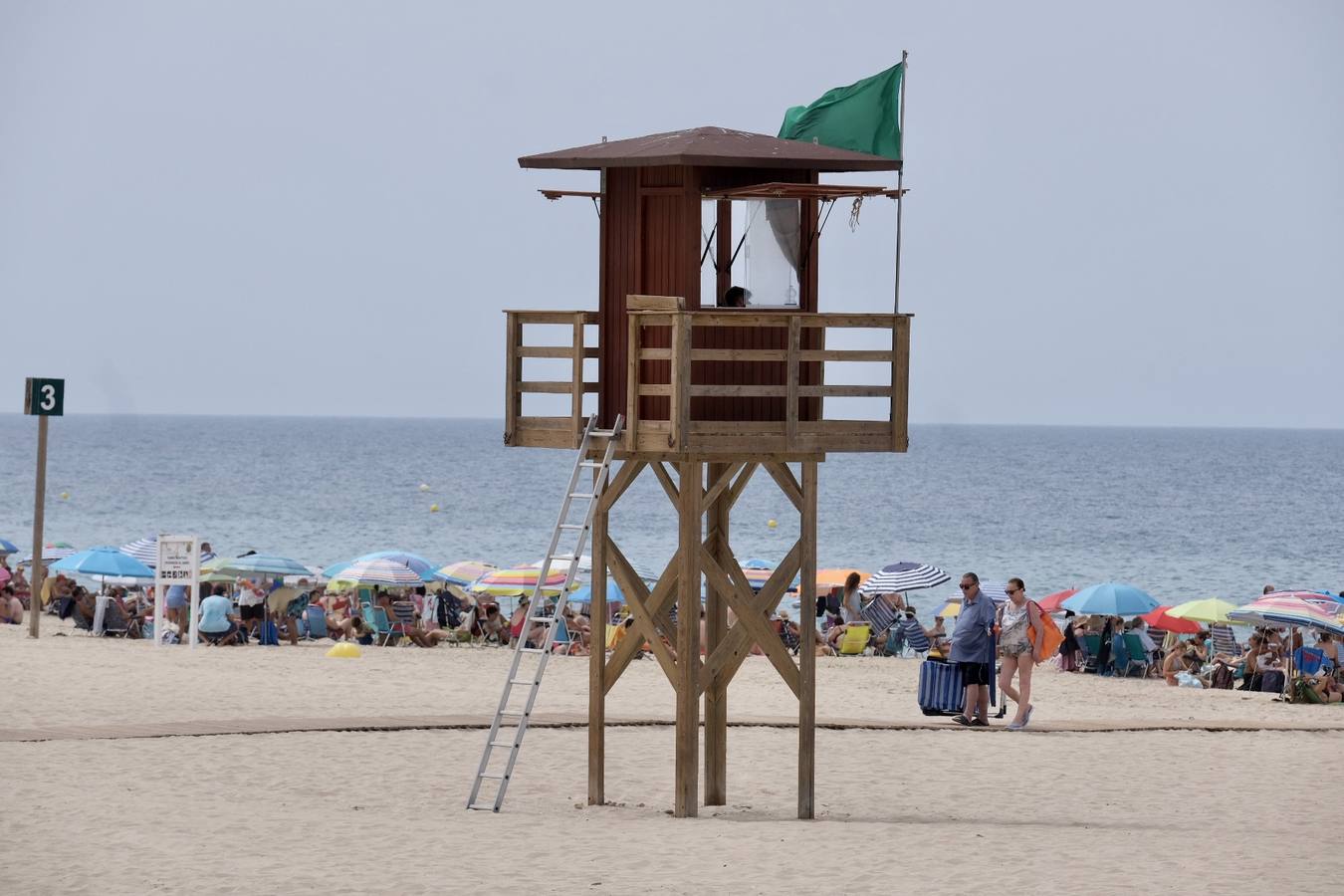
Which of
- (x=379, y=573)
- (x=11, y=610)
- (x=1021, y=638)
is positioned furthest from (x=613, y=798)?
(x=11, y=610)

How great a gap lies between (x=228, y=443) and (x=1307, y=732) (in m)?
161

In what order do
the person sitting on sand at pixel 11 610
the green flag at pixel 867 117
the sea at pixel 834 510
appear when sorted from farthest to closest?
the sea at pixel 834 510 → the person sitting on sand at pixel 11 610 → the green flag at pixel 867 117

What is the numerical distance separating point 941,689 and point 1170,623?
9.93 m

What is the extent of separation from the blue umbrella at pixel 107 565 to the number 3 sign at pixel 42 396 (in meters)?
4.16

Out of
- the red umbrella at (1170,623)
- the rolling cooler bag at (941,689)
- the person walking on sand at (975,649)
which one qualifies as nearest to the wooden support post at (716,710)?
the person walking on sand at (975,649)

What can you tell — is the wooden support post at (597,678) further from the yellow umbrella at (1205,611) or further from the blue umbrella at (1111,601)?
the yellow umbrella at (1205,611)

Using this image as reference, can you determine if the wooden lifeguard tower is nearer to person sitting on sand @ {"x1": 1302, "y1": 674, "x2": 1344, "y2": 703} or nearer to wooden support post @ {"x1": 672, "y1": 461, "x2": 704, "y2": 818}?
wooden support post @ {"x1": 672, "y1": 461, "x2": 704, "y2": 818}

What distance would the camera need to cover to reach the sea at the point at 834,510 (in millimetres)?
70875

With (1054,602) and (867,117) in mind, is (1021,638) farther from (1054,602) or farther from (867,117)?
(1054,602)

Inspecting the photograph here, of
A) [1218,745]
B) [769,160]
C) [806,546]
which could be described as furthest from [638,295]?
[1218,745]

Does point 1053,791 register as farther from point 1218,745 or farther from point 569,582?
point 569,582

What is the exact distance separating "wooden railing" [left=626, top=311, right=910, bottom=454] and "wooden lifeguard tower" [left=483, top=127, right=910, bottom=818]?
1cm

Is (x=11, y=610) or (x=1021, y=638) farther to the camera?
(x=11, y=610)

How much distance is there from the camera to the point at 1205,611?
26719 millimetres
